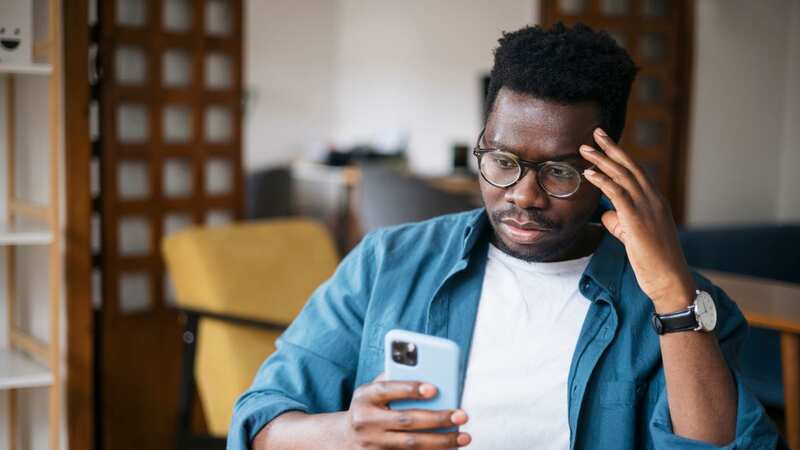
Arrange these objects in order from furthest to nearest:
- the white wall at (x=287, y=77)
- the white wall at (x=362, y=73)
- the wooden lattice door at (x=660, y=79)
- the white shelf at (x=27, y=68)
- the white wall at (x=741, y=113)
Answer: the white wall at (x=287, y=77), the white wall at (x=362, y=73), the white wall at (x=741, y=113), the wooden lattice door at (x=660, y=79), the white shelf at (x=27, y=68)

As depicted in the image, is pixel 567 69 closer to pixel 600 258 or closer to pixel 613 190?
pixel 613 190

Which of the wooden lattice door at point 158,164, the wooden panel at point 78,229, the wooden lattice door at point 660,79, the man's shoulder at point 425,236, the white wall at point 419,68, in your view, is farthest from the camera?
the white wall at point 419,68

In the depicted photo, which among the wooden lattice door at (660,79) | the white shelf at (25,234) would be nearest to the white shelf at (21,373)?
the white shelf at (25,234)

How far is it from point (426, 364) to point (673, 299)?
0.40 meters

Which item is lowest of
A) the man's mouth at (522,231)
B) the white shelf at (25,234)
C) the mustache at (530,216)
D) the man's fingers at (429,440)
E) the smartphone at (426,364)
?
the man's fingers at (429,440)

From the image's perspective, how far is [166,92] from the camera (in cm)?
343

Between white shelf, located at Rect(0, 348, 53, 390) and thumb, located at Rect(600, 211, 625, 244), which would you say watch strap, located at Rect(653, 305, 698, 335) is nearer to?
thumb, located at Rect(600, 211, 625, 244)

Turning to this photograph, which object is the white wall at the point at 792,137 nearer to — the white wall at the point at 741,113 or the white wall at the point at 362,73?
the white wall at the point at 741,113

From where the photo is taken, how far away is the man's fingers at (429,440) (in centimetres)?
101

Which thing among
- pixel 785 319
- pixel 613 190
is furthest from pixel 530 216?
pixel 785 319

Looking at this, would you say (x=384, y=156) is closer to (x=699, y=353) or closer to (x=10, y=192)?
(x=10, y=192)

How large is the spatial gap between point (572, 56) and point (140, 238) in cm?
252

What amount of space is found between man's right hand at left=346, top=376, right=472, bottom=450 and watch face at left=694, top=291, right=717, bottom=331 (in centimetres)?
40

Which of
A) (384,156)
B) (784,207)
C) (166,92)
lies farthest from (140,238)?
(384,156)
